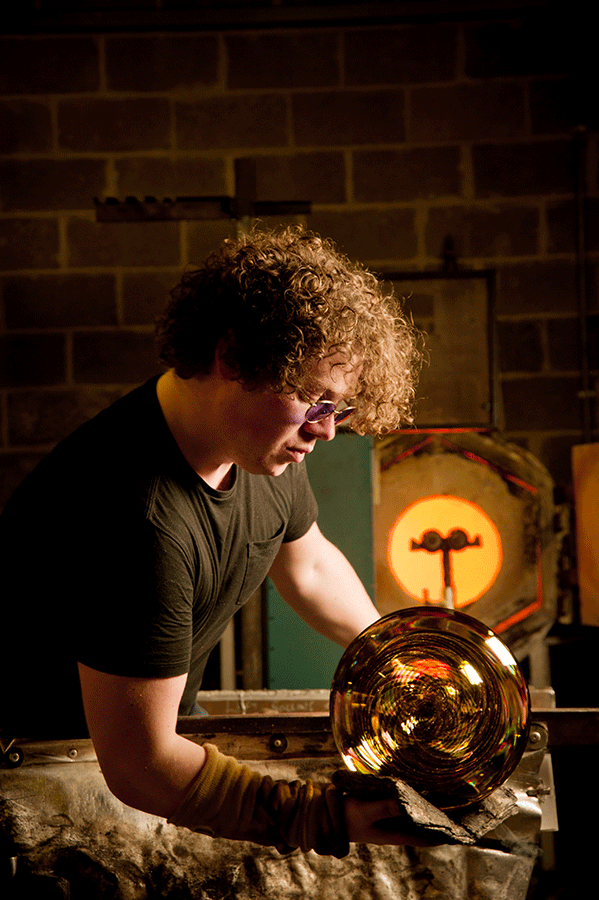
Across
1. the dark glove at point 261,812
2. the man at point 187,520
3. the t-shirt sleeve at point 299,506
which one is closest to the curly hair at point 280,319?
the man at point 187,520

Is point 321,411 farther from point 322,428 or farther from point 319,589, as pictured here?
point 319,589

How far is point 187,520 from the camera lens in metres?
1.07

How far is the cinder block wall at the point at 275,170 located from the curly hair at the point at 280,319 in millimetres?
1632

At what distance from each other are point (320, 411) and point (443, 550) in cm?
129

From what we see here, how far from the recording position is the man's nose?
43.8 inches

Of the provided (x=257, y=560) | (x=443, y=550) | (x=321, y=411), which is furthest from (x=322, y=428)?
(x=443, y=550)

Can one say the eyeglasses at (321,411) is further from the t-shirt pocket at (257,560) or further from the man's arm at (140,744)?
the man's arm at (140,744)

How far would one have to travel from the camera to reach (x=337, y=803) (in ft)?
3.20

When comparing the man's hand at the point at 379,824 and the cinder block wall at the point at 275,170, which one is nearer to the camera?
the man's hand at the point at 379,824

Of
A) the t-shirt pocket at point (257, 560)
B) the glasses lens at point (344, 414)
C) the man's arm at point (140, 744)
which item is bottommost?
the man's arm at point (140, 744)

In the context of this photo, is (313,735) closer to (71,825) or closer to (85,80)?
(71,825)

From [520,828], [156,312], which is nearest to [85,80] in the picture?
[156,312]

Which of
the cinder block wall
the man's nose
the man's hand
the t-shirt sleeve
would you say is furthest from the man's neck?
the cinder block wall

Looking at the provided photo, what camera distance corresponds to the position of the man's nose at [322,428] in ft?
3.65
